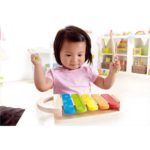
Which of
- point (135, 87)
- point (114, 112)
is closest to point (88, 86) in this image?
point (114, 112)

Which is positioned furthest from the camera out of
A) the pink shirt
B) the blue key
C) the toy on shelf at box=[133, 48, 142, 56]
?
the toy on shelf at box=[133, 48, 142, 56]

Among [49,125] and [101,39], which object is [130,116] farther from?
[101,39]

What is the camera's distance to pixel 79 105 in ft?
0.86

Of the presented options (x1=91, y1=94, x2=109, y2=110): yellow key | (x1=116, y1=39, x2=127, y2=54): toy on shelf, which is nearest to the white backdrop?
(x1=116, y1=39, x2=127, y2=54): toy on shelf

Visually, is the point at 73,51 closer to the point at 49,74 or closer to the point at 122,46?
the point at 49,74

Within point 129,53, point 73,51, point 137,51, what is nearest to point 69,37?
point 73,51

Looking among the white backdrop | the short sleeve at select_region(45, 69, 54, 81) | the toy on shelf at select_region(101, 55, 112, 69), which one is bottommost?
the short sleeve at select_region(45, 69, 54, 81)

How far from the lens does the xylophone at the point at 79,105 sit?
0.83 ft

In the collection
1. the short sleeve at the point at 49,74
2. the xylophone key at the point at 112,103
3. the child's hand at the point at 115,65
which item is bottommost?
the xylophone key at the point at 112,103

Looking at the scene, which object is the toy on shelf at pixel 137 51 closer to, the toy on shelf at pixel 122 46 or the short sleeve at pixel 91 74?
the toy on shelf at pixel 122 46

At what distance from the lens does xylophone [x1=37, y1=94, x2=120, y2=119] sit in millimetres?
253

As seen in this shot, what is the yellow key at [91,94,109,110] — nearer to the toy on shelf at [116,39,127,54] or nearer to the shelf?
the shelf

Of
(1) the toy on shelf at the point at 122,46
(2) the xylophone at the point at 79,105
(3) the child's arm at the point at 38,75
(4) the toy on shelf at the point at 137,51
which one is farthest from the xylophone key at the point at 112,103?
(4) the toy on shelf at the point at 137,51

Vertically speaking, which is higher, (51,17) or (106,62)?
(51,17)
